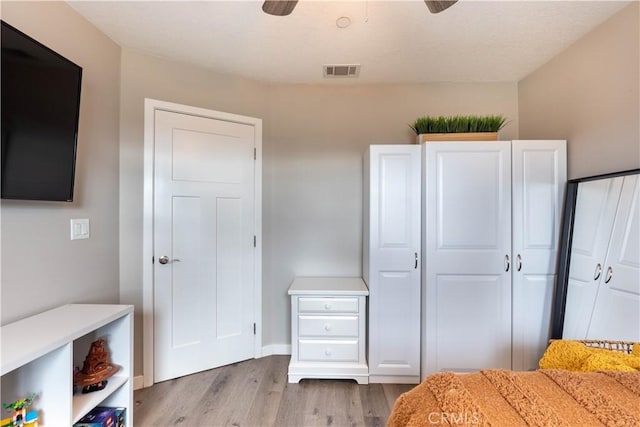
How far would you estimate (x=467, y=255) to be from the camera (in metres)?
2.15

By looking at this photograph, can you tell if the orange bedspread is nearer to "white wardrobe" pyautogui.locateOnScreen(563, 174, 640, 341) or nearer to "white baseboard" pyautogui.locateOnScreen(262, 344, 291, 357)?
"white wardrobe" pyautogui.locateOnScreen(563, 174, 640, 341)

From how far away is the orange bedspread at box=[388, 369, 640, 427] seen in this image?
0.84 m

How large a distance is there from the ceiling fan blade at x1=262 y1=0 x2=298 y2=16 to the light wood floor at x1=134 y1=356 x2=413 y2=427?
7.29ft

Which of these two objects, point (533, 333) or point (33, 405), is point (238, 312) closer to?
point (33, 405)

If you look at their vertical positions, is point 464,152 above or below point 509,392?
above

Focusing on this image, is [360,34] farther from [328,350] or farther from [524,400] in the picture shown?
[328,350]

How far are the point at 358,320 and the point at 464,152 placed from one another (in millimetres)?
1455

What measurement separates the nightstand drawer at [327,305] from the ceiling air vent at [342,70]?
1836 mm

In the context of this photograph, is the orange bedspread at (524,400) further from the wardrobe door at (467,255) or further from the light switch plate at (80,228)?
the light switch plate at (80,228)

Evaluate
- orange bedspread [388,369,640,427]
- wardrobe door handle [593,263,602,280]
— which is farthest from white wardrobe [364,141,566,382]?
orange bedspread [388,369,640,427]

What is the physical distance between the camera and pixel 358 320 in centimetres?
228

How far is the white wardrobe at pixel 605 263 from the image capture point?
63.8 inches

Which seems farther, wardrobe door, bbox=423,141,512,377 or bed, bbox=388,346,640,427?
wardrobe door, bbox=423,141,512,377

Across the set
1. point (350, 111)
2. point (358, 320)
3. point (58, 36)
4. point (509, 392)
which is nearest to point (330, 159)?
point (350, 111)
